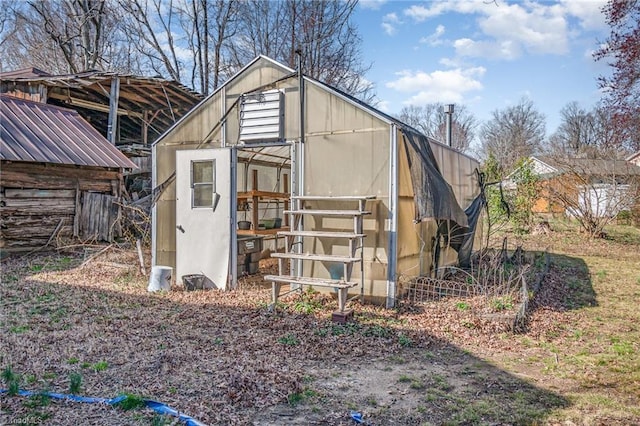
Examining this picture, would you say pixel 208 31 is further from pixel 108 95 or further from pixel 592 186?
pixel 592 186

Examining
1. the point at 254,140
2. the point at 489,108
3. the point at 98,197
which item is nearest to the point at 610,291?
the point at 254,140

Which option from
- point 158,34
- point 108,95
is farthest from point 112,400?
point 158,34

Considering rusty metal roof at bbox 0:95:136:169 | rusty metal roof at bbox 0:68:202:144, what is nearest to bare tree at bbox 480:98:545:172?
rusty metal roof at bbox 0:68:202:144

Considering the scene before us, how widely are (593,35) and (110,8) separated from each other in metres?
19.3

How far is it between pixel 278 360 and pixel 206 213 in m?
3.84

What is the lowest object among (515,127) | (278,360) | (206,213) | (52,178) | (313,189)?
(278,360)

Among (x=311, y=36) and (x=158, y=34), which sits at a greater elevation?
(x=158, y=34)

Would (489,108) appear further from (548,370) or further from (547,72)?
(548,370)

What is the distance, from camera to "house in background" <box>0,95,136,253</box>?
33.3ft

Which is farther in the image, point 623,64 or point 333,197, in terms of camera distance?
point 623,64

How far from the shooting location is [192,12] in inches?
843

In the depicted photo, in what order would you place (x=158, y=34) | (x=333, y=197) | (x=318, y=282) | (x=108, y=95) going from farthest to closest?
(x=158, y=34) → (x=108, y=95) → (x=333, y=197) → (x=318, y=282)

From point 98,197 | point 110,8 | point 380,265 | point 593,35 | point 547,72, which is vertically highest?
point 110,8

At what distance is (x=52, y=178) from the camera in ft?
35.7
